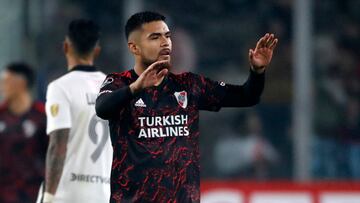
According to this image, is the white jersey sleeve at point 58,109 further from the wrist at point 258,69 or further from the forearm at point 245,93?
the wrist at point 258,69

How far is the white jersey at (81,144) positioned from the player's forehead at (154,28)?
1.42m

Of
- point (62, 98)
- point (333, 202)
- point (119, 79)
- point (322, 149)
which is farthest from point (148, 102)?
point (322, 149)

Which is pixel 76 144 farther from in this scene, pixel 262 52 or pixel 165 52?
pixel 262 52

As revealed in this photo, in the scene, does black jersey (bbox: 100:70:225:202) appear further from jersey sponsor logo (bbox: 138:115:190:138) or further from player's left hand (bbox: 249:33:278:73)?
player's left hand (bbox: 249:33:278:73)

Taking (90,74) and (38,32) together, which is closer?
(90,74)

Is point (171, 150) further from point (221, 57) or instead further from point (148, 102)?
point (221, 57)

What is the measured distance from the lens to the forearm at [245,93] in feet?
21.9

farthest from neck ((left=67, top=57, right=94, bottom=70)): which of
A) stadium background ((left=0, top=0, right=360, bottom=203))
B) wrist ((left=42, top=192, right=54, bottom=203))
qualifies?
stadium background ((left=0, top=0, right=360, bottom=203))

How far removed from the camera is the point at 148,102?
21.5 ft

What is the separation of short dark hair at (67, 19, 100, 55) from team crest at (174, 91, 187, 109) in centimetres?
165

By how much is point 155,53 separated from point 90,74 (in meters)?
1.59

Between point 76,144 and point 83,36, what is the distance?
0.75 meters

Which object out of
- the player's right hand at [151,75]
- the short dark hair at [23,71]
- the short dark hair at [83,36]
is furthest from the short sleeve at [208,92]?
the short dark hair at [23,71]

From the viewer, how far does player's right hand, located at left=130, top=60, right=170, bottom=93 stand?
20.3ft
